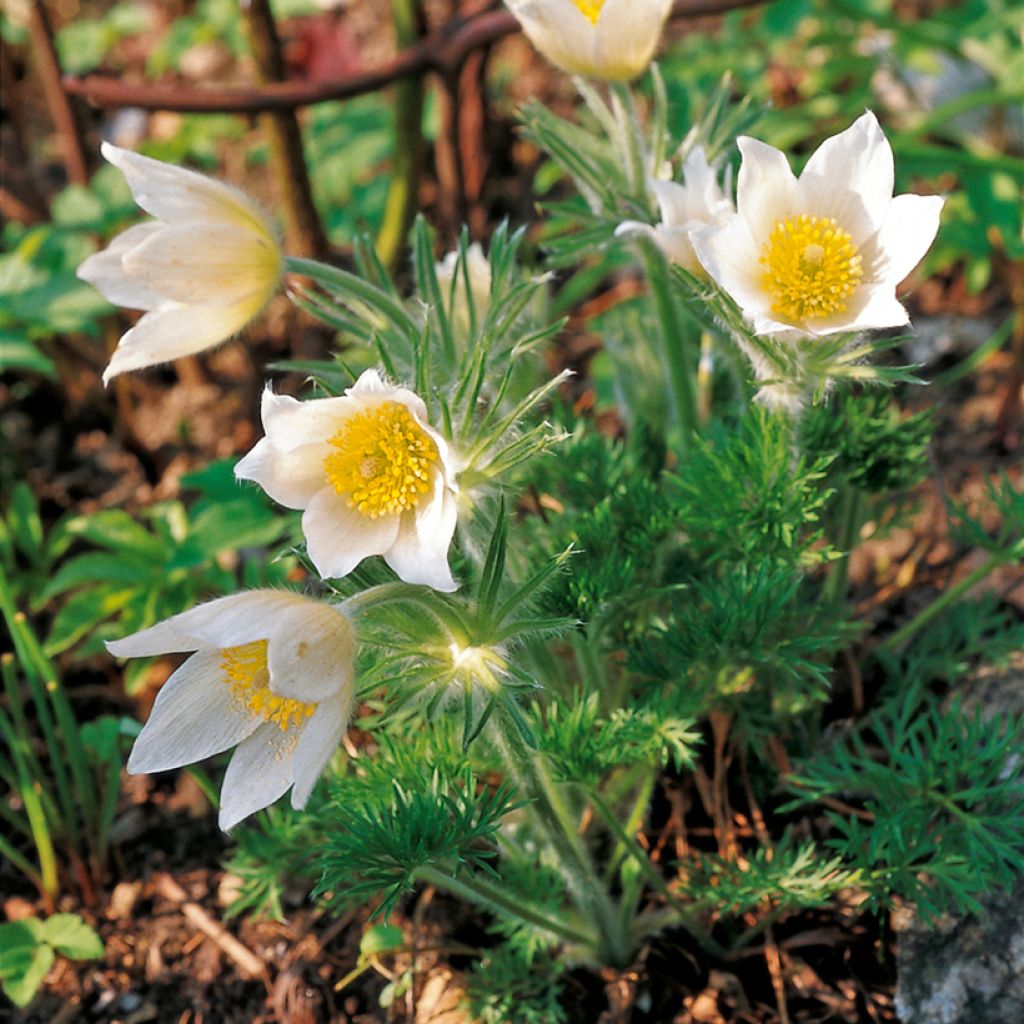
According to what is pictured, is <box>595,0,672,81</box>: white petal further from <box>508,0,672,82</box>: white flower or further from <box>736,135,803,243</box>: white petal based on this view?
<box>736,135,803,243</box>: white petal

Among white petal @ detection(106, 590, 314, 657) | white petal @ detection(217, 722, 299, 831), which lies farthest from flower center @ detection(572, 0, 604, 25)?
white petal @ detection(217, 722, 299, 831)

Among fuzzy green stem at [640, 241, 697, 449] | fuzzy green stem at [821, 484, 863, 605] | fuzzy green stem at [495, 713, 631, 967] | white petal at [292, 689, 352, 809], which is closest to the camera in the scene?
white petal at [292, 689, 352, 809]

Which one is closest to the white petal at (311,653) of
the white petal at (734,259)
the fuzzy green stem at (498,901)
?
the fuzzy green stem at (498,901)

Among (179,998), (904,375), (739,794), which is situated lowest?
(179,998)

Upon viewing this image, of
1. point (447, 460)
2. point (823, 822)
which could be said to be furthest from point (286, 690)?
point (823, 822)

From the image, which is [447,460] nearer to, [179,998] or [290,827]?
[290,827]
